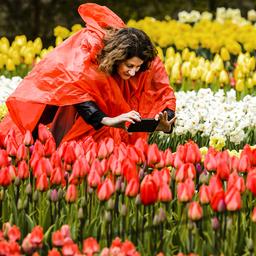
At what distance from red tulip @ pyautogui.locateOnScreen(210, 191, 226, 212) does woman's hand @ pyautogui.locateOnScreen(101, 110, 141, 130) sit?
5.03 feet

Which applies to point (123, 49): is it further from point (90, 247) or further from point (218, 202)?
point (90, 247)

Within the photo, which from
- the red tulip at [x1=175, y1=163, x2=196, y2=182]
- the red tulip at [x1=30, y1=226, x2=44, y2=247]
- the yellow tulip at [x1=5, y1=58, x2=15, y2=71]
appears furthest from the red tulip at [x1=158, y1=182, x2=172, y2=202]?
the yellow tulip at [x1=5, y1=58, x2=15, y2=71]

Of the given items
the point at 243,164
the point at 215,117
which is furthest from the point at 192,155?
the point at 215,117

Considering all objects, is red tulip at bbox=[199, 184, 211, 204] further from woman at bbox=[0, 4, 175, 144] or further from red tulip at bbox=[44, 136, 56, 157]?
woman at bbox=[0, 4, 175, 144]

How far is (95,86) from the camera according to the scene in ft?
20.1

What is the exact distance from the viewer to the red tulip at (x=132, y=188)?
14.0 feet

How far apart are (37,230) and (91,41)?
2493 millimetres

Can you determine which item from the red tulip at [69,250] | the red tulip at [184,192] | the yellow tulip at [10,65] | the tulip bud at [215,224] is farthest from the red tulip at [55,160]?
the yellow tulip at [10,65]

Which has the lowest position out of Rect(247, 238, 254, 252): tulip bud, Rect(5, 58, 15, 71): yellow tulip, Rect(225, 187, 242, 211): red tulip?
Rect(5, 58, 15, 71): yellow tulip

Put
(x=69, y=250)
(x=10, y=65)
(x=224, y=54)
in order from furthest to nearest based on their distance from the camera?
(x=224, y=54) → (x=10, y=65) → (x=69, y=250)

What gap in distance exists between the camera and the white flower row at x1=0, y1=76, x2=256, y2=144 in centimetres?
677

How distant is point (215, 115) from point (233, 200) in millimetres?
2978

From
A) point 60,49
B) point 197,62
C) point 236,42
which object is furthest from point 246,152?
point 236,42

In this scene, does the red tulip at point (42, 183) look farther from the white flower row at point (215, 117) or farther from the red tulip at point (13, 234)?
the white flower row at point (215, 117)
